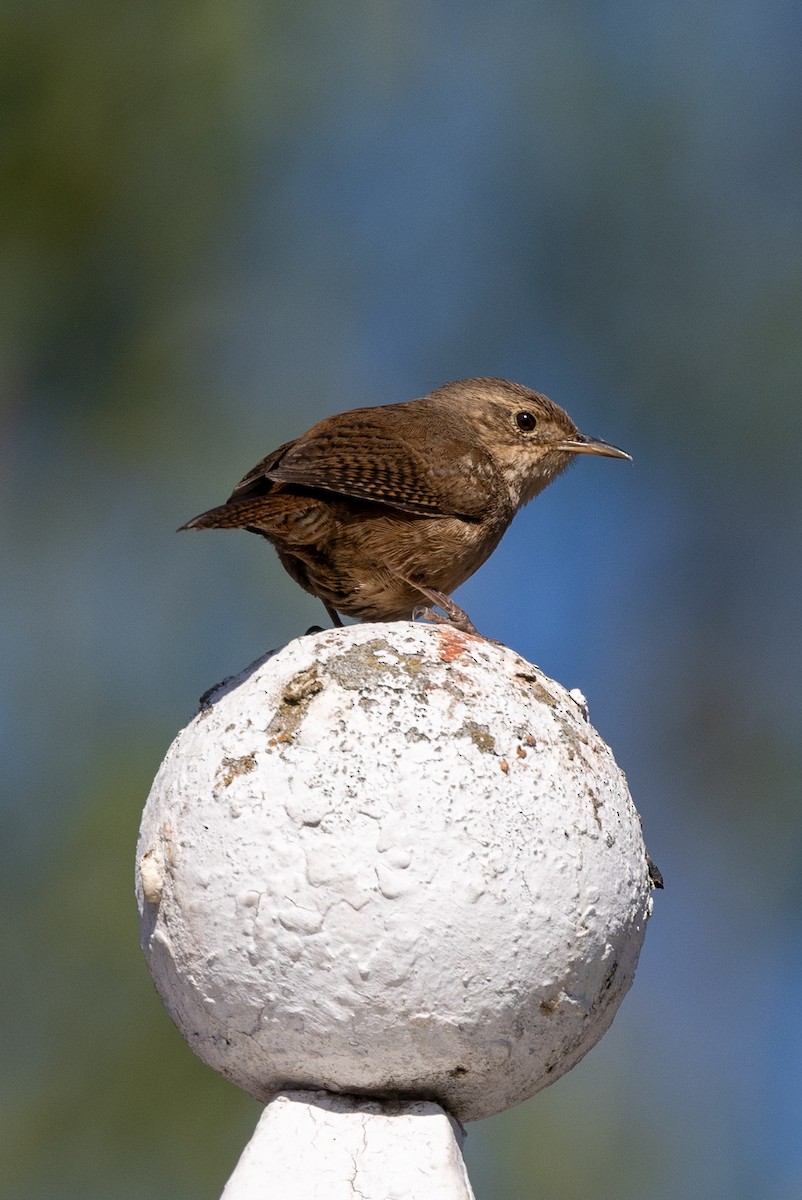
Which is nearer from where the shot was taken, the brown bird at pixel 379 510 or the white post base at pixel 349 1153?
the white post base at pixel 349 1153

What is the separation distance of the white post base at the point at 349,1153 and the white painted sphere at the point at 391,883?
5 centimetres

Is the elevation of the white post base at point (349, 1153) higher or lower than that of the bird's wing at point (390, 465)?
lower

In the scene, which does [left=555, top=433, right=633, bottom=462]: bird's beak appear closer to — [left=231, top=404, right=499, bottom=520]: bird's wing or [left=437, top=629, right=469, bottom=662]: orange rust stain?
[left=231, top=404, right=499, bottom=520]: bird's wing

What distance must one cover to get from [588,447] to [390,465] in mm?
1103

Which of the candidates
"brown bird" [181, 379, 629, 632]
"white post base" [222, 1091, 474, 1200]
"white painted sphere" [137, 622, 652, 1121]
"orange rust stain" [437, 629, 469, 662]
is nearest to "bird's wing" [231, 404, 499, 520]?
"brown bird" [181, 379, 629, 632]

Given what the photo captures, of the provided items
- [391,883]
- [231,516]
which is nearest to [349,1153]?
[391,883]

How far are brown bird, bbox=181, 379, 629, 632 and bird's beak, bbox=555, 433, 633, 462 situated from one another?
15.8 inches

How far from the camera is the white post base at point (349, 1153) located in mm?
3076

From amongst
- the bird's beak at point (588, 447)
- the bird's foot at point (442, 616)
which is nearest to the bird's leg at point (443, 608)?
the bird's foot at point (442, 616)

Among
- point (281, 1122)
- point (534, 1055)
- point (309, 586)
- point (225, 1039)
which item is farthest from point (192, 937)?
point (309, 586)

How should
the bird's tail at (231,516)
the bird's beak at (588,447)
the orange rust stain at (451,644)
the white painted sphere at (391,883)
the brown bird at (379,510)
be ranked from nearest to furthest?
the white painted sphere at (391,883) < the orange rust stain at (451,644) < the bird's tail at (231,516) < the brown bird at (379,510) < the bird's beak at (588,447)

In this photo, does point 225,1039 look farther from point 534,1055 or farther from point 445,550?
point 445,550

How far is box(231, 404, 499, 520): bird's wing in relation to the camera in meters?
4.31

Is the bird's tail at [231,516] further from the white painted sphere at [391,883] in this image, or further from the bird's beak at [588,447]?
the bird's beak at [588,447]
